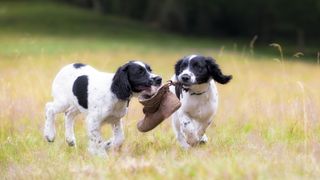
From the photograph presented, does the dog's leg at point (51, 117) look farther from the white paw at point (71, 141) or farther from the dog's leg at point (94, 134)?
the dog's leg at point (94, 134)

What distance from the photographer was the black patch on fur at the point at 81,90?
847 cm

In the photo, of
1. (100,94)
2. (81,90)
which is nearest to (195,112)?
(100,94)

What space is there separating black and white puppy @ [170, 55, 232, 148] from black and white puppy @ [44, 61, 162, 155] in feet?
1.81

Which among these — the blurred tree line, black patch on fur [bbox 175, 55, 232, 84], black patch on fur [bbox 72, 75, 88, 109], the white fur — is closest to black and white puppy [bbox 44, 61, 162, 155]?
black patch on fur [bbox 72, 75, 88, 109]

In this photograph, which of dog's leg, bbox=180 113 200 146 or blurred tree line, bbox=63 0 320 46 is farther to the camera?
blurred tree line, bbox=63 0 320 46

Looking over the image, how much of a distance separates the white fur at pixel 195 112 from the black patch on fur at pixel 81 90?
1.13 m

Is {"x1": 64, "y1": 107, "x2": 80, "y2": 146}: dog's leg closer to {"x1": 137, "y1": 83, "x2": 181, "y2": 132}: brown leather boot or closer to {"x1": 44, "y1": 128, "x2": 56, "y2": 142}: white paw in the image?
{"x1": 44, "y1": 128, "x2": 56, "y2": 142}: white paw

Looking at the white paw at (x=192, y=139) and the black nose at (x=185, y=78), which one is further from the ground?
the black nose at (x=185, y=78)

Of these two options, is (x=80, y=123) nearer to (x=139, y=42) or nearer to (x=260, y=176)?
(x=260, y=176)

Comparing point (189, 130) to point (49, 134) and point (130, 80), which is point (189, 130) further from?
point (49, 134)

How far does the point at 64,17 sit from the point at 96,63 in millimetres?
27033

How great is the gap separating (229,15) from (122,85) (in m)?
47.3

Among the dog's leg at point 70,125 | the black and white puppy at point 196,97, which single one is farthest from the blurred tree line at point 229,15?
the black and white puppy at point 196,97

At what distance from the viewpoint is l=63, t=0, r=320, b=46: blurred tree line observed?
4466 centimetres
